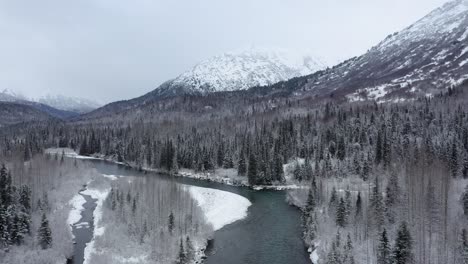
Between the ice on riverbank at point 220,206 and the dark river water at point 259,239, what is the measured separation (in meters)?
1.72

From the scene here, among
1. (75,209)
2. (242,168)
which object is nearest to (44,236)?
(75,209)

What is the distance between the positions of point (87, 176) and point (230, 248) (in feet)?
233

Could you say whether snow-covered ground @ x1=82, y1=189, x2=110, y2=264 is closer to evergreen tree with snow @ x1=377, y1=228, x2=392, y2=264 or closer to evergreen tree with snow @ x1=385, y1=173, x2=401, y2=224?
evergreen tree with snow @ x1=377, y1=228, x2=392, y2=264

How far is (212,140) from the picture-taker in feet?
509

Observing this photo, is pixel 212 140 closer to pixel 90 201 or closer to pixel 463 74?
pixel 90 201

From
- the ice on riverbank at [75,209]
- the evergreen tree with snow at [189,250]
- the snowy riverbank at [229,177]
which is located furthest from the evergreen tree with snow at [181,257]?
the snowy riverbank at [229,177]

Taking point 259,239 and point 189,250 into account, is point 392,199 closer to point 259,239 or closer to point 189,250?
point 259,239

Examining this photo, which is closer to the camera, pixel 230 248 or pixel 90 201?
pixel 230 248

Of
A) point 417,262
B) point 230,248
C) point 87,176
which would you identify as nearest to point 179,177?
point 87,176

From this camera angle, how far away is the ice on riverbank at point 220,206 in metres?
69.7

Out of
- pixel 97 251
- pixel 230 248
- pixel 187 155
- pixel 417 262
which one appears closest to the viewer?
pixel 417 262

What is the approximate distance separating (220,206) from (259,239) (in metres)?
21.8

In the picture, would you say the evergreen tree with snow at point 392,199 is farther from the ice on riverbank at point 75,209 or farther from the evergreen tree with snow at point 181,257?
the ice on riverbank at point 75,209

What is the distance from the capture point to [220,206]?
78938mm
